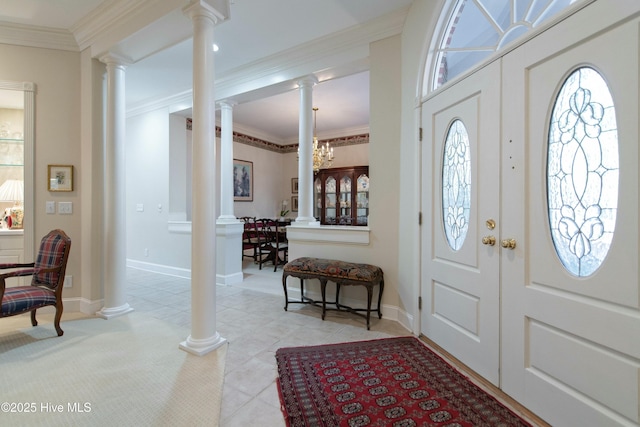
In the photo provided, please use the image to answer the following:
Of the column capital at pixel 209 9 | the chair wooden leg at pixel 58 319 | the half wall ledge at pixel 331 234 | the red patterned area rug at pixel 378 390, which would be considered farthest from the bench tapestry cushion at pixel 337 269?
the column capital at pixel 209 9

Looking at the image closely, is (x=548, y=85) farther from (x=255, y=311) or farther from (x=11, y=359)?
(x=11, y=359)

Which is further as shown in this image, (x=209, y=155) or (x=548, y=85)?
(x=209, y=155)

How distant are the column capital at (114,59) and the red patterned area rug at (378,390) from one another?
3280 mm

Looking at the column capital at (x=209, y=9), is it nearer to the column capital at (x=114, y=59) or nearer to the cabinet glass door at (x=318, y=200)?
the column capital at (x=114, y=59)

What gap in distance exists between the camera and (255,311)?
3.31 metres

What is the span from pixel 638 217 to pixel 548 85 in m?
0.76

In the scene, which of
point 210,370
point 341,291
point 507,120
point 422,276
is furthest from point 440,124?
point 210,370

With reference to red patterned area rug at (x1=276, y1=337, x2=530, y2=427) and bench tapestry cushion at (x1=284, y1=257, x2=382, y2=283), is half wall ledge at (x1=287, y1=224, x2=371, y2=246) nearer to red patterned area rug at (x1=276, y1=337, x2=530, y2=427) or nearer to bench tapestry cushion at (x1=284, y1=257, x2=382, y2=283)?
bench tapestry cushion at (x1=284, y1=257, x2=382, y2=283)

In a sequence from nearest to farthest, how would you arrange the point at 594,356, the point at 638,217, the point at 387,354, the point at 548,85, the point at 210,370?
the point at 638,217, the point at 594,356, the point at 548,85, the point at 210,370, the point at 387,354

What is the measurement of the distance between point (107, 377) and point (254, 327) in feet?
3.82

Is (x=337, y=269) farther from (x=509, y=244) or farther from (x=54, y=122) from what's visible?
(x=54, y=122)

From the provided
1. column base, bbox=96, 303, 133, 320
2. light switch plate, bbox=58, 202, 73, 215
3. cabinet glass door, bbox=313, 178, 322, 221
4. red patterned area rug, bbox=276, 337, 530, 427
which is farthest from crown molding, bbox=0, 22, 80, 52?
cabinet glass door, bbox=313, 178, 322, 221

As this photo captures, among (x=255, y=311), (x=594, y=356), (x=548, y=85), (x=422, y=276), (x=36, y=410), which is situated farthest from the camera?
(x=255, y=311)

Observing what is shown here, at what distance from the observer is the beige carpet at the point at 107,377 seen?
166cm
